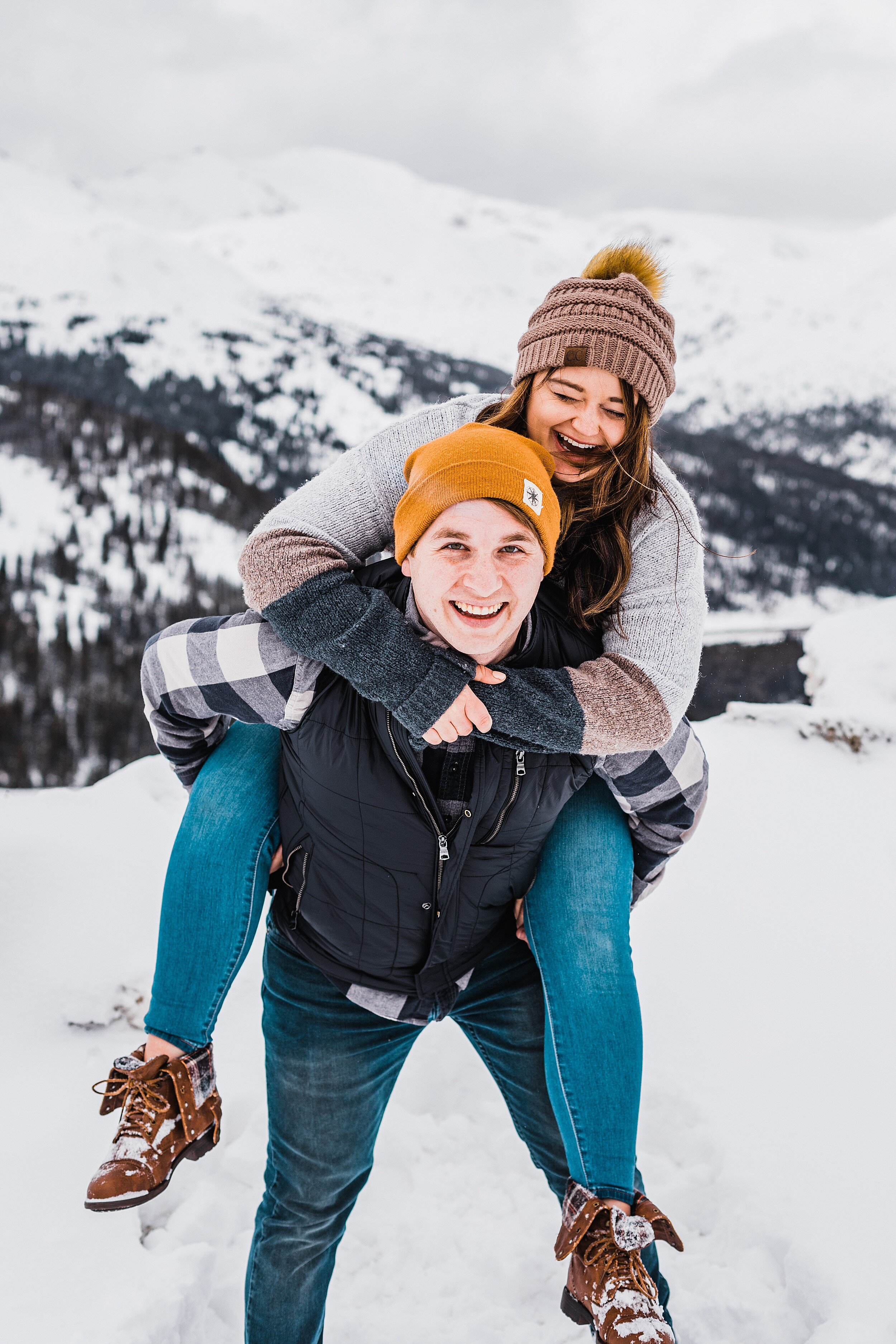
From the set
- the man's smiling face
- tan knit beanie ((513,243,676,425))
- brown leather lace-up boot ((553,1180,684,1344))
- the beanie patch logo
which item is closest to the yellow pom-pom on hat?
tan knit beanie ((513,243,676,425))

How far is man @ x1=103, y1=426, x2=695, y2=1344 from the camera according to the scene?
1.88m

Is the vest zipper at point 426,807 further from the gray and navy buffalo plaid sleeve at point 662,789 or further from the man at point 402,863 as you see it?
the gray and navy buffalo plaid sleeve at point 662,789

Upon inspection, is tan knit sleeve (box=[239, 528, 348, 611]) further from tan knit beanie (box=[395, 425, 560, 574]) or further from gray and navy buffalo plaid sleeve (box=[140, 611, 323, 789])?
tan knit beanie (box=[395, 425, 560, 574])

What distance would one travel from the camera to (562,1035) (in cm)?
191

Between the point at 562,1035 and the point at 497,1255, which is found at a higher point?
the point at 562,1035

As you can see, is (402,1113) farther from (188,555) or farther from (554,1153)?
(188,555)

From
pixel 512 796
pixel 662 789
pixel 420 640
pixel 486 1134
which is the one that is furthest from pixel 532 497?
pixel 486 1134

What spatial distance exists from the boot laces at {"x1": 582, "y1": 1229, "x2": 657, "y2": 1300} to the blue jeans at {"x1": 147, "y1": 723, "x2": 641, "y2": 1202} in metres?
0.10

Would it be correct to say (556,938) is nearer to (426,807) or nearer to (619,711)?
(426,807)

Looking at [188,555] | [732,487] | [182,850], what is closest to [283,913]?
[182,850]

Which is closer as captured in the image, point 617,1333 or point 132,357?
point 617,1333

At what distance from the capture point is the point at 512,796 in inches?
77.7

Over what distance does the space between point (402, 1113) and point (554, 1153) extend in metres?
1.29


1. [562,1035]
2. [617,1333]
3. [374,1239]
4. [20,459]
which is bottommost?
[374,1239]
